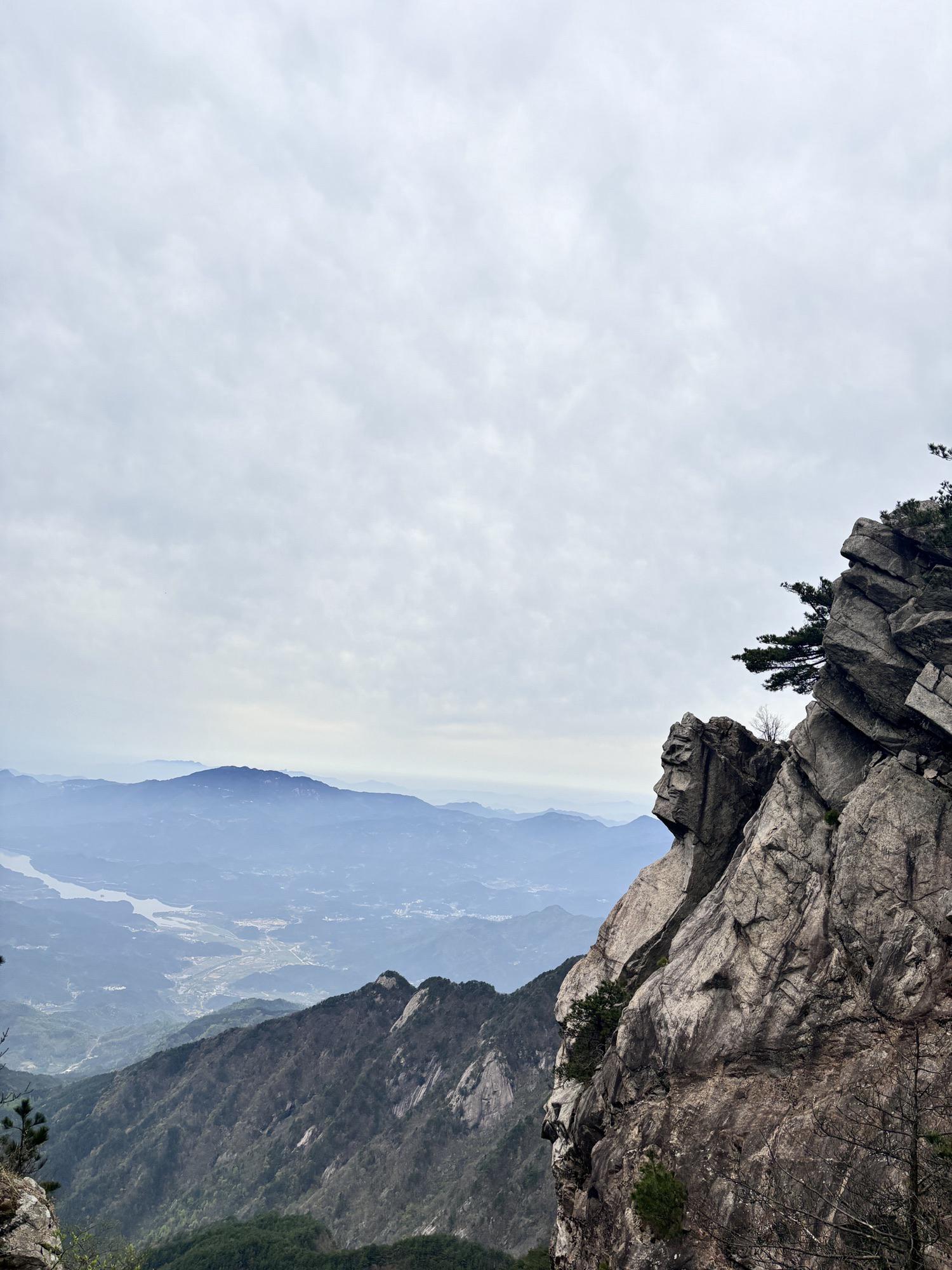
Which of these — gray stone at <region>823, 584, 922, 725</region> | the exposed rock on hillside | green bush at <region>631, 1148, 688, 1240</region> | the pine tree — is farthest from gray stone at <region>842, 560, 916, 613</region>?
the exposed rock on hillside

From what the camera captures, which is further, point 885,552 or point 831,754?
point 885,552

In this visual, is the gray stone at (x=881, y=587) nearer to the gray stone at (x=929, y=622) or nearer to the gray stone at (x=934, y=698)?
the gray stone at (x=929, y=622)

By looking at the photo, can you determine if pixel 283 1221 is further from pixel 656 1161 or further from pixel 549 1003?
pixel 656 1161

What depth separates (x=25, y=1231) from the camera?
77.4 feet

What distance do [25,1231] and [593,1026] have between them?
31.0 m

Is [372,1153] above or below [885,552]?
below

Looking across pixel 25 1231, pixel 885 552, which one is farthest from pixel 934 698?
pixel 25 1231

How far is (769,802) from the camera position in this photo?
131 feet

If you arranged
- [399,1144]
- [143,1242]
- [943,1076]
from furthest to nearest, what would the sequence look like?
[399,1144], [143,1242], [943,1076]

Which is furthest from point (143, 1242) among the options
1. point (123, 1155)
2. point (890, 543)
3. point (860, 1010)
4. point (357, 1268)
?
point (890, 543)

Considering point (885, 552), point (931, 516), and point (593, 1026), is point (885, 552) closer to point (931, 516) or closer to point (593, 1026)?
point (931, 516)

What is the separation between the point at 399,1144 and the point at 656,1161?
17586 cm

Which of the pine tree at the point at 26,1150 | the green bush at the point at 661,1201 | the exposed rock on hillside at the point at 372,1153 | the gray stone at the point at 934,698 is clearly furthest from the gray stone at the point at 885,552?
the exposed rock on hillside at the point at 372,1153

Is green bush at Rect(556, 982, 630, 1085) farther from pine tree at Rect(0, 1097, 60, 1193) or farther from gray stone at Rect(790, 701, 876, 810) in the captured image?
pine tree at Rect(0, 1097, 60, 1193)
